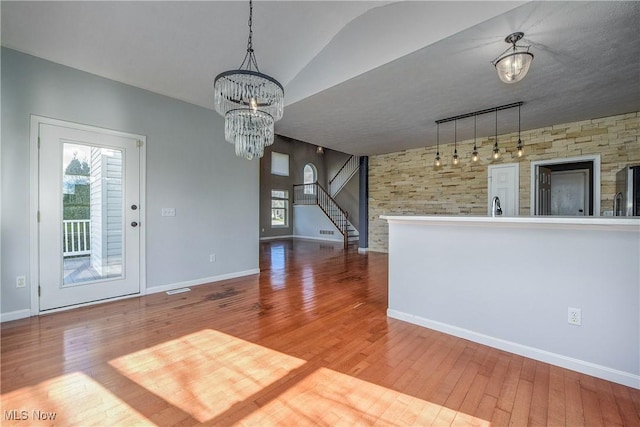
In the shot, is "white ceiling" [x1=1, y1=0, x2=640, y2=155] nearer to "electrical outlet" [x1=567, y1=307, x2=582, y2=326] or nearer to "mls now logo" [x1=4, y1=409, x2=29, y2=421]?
"electrical outlet" [x1=567, y1=307, x2=582, y2=326]

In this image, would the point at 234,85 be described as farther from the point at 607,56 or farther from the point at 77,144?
the point at 607,56

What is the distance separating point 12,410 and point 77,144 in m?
2.87

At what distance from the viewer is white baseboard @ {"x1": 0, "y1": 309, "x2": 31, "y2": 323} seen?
9.33 feet

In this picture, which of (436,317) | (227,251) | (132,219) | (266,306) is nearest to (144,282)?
(132,219)

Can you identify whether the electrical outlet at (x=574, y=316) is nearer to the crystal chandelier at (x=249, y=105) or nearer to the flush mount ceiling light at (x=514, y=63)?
the flush mount ceiling light at (x=514, y=63)

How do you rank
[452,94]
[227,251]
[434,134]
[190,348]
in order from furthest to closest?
[434,134]
[227,251]
[452,94]
[190,348]

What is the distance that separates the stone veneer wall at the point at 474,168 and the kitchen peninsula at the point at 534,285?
3.54m

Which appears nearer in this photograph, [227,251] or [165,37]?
[165,37]

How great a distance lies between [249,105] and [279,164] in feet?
29.3

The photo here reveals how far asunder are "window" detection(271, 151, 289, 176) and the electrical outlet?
984 centimetres

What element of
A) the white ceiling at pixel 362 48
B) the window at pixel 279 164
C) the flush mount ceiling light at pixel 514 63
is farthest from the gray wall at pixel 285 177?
the flush mount ceiling light at pixel 514 63

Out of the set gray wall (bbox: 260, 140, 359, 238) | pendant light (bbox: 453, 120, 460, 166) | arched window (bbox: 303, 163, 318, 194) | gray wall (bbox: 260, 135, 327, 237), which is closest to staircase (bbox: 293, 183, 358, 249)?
gray wall (bbox: 260, 140, 359, 238)

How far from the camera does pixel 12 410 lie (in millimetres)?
1604

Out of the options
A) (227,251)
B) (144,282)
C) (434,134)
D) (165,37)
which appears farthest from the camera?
(434,134)
